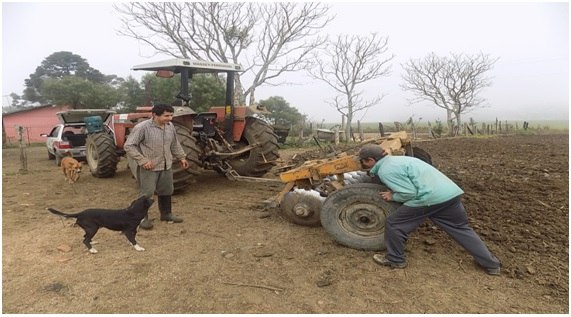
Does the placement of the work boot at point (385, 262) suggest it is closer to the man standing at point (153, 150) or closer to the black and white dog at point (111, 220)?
the black and white dog at point (111, 220)

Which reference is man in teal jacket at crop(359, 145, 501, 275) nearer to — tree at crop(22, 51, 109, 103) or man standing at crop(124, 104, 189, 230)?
man standing at crop(124, 104, 189, 230)

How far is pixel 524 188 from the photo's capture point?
202 inches

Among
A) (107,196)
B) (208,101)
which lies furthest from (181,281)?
(208,101)

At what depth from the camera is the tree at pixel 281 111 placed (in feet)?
77.2

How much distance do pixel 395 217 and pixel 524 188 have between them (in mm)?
3108

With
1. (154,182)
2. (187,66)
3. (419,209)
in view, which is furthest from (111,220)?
(187,66)

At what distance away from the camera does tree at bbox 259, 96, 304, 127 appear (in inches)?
926

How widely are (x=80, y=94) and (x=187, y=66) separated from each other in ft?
65.8

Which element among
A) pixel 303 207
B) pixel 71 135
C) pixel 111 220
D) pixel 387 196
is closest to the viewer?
pixel 387 196

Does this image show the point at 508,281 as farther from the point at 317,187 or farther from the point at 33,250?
the point at 33,250

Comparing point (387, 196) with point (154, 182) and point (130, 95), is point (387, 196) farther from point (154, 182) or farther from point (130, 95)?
point (130, 95)

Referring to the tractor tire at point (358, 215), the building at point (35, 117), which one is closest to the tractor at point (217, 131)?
the tractor tire at point (358, 215)

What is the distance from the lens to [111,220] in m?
3.32

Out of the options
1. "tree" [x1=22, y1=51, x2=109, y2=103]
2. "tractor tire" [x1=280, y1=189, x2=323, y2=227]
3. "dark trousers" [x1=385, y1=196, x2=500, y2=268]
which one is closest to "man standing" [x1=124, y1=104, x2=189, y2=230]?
"tractor tire" [x1=280, y1=189, x2=323, y2=227]
